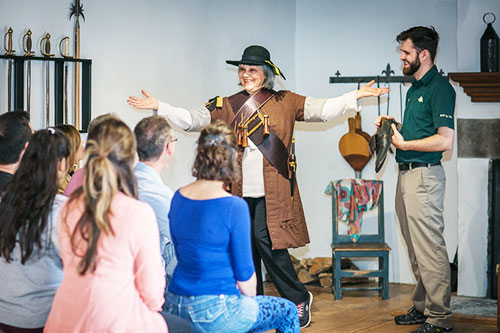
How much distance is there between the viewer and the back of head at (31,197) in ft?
6.97

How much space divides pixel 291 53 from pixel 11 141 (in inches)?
124

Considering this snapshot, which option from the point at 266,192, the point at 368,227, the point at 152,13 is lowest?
the point at 368,227

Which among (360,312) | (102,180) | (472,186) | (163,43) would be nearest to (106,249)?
(102,180)

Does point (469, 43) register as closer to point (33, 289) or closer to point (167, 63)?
point (167, 63)

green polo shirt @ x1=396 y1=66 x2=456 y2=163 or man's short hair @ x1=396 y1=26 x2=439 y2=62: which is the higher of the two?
man's short hair @ x1=396 y1=26 x2=439 y2=62

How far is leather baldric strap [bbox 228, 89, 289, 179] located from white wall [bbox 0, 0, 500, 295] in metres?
0.98

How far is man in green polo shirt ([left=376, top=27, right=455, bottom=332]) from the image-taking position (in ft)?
11.4

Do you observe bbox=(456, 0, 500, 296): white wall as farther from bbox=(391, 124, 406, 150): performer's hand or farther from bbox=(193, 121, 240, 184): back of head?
bbox=(193, 121, 240, 184): back of head

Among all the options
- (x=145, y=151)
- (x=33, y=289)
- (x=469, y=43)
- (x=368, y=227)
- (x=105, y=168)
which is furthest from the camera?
(x=368, y=227)

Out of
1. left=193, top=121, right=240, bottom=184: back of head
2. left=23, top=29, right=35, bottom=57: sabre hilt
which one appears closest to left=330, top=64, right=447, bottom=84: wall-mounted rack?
left=23, top=29, right=35, bottom=57: sabre hilt

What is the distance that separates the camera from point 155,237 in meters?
1.95

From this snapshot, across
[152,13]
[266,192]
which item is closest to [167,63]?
[152,13]

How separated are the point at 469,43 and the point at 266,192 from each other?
1.83 m

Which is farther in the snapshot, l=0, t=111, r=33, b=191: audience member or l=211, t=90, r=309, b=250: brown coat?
l=211, t=90, r=309, b=250: brown coat
